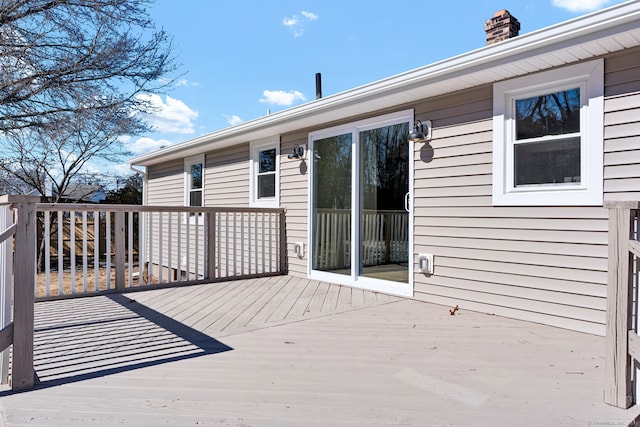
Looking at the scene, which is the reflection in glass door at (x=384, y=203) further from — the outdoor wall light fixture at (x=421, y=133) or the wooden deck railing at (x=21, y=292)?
the wooden deck railing at (x=21, y=292)

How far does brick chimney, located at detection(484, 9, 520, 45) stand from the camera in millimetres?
3961

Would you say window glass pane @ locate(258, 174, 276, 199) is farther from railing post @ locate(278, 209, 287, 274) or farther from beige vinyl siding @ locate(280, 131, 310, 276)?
railing post @ locate(278, 209, 287, 274)

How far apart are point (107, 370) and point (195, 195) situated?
6.38 metres

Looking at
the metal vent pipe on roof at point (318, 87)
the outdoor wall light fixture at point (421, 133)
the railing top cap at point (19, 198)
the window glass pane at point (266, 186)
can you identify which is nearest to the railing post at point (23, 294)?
the railing top cap at point (19, 198)

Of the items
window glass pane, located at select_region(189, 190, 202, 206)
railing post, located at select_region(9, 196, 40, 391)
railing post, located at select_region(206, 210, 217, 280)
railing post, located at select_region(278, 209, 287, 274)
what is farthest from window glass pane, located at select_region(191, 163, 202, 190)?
railing post, located at select_region(9, 196, 40, 391)

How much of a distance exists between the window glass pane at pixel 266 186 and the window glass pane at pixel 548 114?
12.1 feet

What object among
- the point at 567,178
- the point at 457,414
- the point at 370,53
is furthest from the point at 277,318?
the point at 370,53

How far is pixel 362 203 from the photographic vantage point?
16.0 ft

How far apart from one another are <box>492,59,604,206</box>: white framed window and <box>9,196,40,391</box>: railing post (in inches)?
132

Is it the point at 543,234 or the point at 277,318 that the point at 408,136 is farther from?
the point at 277,318

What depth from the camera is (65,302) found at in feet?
13.3

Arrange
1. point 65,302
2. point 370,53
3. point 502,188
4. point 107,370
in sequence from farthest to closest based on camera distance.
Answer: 1. point 370,53
2. point 65,302
3. point 502,188
4. point 107,370

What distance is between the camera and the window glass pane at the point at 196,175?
8297 millimetres

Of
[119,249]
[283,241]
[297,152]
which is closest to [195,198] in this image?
[283,241]
